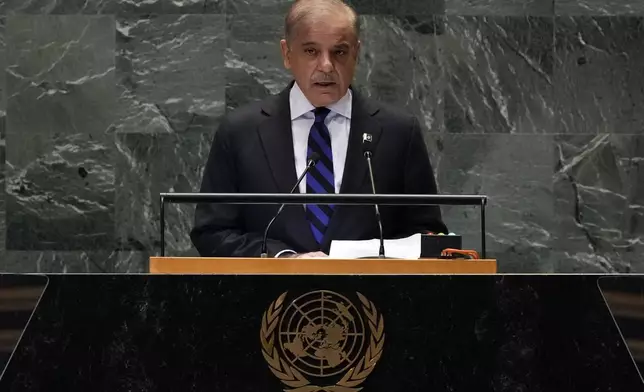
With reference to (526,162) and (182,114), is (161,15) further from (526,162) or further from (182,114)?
(526,162)

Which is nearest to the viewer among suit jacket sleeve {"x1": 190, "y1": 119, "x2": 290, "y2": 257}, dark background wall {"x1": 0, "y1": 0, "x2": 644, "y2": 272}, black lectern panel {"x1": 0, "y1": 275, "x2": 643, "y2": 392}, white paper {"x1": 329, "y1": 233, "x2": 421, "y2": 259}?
black lectern panel {"x1": 0, "y1": 275, "x2": 643, "y2": 392}

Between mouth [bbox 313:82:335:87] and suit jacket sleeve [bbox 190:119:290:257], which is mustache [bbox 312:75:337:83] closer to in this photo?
mouth [bbox 313:82:335:87]

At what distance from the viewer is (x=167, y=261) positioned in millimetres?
2697

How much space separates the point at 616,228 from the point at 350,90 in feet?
7.01

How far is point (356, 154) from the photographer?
406 centimetres

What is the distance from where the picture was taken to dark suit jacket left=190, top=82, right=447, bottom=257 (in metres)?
3.92

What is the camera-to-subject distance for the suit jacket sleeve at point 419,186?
13.1ft

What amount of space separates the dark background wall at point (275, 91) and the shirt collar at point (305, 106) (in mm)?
1556

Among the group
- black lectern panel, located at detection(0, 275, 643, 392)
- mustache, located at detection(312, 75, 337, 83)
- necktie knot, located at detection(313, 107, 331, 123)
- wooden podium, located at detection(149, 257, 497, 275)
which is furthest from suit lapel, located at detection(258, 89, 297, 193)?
black lectern panel, located at detection(0, 275, 643, 392)

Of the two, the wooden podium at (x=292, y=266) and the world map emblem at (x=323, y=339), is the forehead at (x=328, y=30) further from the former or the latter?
the world map emblem at (x=323, y=339)

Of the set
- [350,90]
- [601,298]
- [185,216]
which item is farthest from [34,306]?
[185,216]

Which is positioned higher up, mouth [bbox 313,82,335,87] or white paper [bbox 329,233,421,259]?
mouth [bbox 313,82,335,87]

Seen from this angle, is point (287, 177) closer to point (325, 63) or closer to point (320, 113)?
point (320, 113)

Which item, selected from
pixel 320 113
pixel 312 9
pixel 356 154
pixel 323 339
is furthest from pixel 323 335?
pixel 312 9
